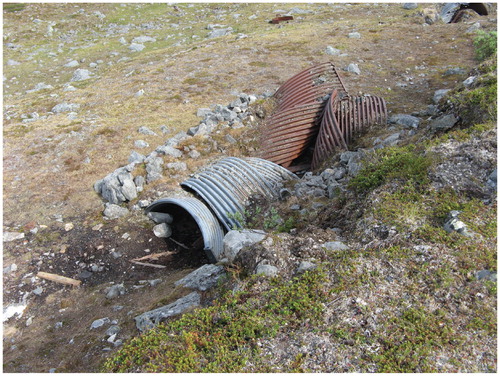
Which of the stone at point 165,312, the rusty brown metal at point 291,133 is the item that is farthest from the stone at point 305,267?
the rusty brown metal at point 291,133

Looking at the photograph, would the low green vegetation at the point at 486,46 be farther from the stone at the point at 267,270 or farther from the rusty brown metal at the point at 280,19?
the rusty brown metal at the point at 280,19

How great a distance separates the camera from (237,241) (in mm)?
4875

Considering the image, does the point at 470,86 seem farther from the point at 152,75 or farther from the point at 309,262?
the point at 152,75

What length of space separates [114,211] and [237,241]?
3928 mm

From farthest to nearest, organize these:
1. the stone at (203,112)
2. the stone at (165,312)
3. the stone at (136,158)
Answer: the stone at (203,112) → the stone at (136,158) → the stone at (165,312)

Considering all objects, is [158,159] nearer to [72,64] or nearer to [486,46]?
[486,46]

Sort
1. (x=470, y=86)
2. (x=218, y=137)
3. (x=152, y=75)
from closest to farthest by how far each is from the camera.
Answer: (x=470, y=86), (x=218, y=137), (x=152, y=75)

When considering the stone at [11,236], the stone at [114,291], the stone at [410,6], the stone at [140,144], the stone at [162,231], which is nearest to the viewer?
the stone at [114,291]

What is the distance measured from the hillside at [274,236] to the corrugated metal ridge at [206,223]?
0.53 metres

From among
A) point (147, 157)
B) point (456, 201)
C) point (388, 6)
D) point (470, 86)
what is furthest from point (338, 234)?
point (388, 6)

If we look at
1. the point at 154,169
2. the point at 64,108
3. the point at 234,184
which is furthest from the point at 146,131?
the point at 234,184

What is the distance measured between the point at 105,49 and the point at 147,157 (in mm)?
16663

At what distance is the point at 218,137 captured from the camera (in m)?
10.2

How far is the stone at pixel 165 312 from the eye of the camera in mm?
4426
